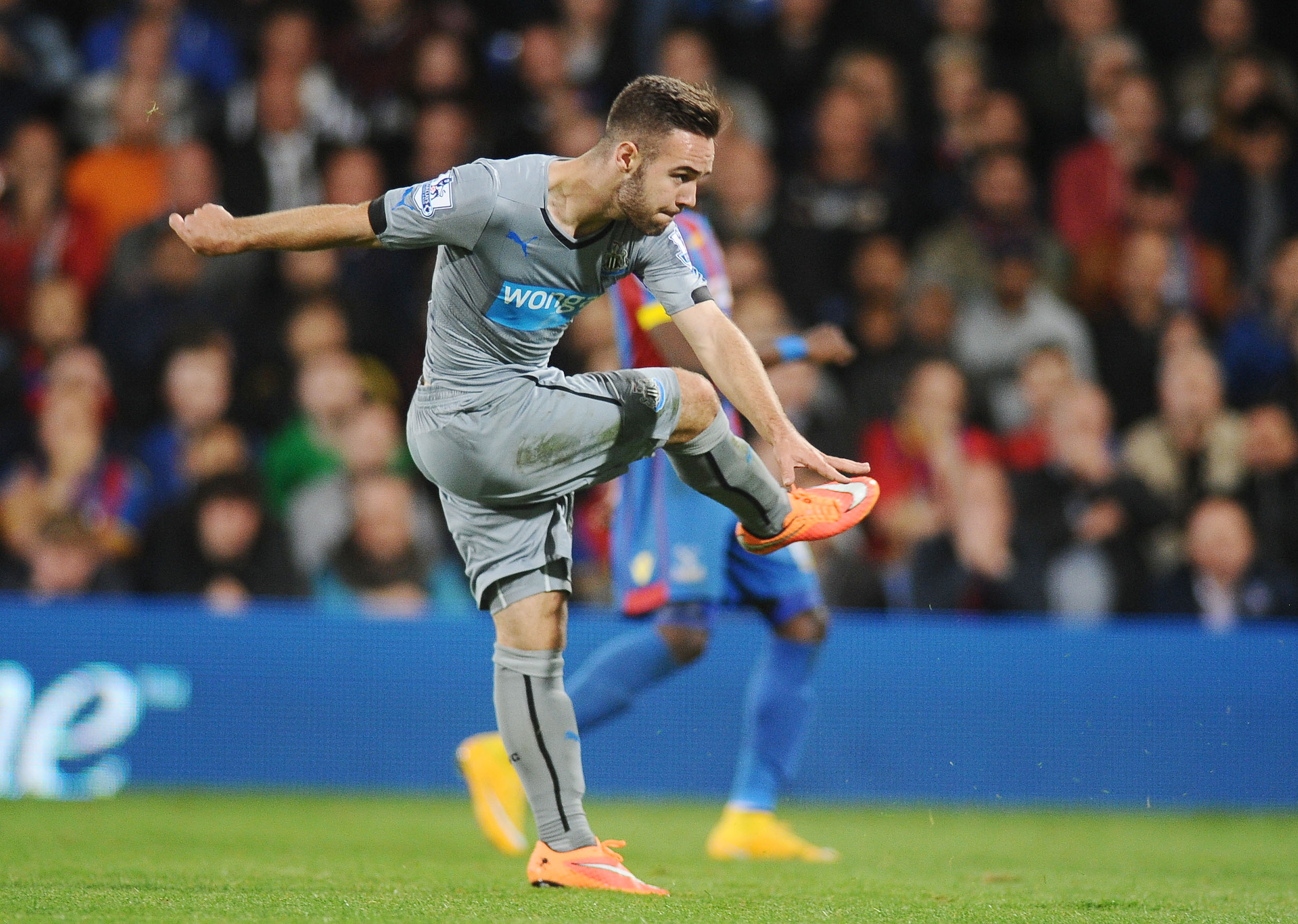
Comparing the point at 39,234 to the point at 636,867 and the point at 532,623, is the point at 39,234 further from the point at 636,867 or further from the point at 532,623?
the point at 532,623

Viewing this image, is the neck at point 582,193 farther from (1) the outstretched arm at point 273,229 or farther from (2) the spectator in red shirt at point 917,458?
(2) the spectator in red shirt at point 917,458

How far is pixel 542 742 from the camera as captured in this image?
414 cm

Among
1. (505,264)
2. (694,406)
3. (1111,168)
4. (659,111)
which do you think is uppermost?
(1111,168)

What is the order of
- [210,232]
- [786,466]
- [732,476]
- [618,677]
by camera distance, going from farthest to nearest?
1. [618,677]
2. [732,476]
3. [786,466]
4. [210,232]

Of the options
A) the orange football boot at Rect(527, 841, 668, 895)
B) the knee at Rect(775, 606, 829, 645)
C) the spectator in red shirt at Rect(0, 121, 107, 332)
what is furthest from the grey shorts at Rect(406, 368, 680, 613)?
the spectator in red shirt at Rect(0, 121, 107, 332)

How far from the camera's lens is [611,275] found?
13.4 feet

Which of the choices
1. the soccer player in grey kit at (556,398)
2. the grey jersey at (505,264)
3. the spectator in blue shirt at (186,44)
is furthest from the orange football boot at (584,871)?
the spectator in blue shirt at (186,44)

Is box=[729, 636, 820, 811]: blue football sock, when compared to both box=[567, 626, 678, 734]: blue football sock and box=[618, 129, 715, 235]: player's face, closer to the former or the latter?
box=[567, 626, 678, 734]: blue football sock

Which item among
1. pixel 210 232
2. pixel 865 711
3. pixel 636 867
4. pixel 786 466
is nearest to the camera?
pixel 210 232

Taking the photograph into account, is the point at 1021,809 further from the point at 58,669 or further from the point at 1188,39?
the point at 1188,39

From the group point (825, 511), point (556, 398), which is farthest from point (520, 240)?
point (825, 511)

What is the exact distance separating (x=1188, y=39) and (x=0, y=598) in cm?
794

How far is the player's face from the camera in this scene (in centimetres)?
385

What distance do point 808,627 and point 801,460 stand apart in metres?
1.66
